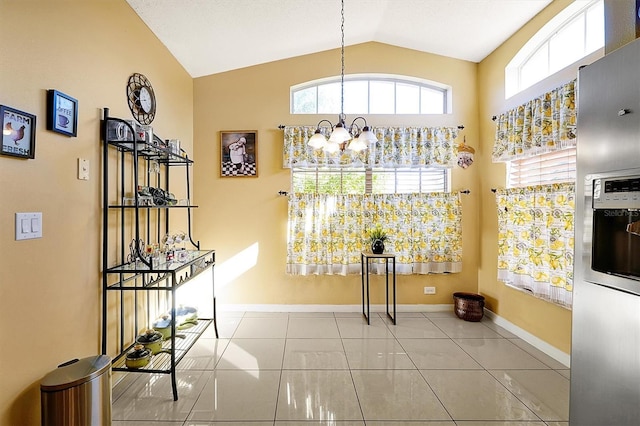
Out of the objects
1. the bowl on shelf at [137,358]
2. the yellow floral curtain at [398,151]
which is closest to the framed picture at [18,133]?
the bowl on shelf at [137,358]

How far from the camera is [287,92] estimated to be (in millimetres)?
3766

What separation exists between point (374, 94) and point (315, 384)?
3.22 m

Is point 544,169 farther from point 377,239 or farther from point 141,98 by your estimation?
point 141,98

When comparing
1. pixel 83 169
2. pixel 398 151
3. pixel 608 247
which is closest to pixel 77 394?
pixel 83 169

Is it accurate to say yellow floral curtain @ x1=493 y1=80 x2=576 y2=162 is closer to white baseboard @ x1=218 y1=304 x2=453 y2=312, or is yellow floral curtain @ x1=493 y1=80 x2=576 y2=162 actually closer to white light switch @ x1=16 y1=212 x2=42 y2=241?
white baseboard @ x1=218 y1=304 x2=453 y2=312

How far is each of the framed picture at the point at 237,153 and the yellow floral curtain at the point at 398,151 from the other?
0.43 metres

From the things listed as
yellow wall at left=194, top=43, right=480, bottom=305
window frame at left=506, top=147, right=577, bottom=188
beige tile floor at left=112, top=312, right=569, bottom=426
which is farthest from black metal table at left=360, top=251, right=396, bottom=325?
window frame at left=506, top=147, right=577, bottom=188

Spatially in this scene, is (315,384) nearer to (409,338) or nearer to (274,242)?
(409,338)

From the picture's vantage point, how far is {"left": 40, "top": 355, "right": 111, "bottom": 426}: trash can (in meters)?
1.42

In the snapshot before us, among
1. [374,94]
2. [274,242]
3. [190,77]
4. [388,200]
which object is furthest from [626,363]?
[190,77]

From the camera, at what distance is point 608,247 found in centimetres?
122

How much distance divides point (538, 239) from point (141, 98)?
3.50 meters

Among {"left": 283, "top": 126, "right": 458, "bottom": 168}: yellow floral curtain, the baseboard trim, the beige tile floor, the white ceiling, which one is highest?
the white ceiling

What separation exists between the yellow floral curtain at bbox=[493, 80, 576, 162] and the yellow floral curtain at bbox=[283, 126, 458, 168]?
57cm
